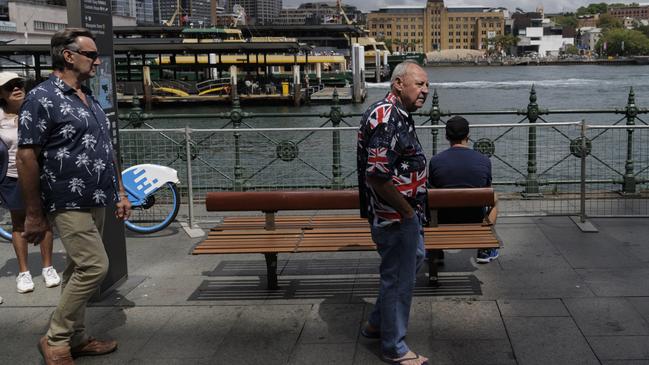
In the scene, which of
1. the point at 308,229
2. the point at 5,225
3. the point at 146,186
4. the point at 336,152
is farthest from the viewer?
the point at 336,152

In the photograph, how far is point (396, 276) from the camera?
4203 mm

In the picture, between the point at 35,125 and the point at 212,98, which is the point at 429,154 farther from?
the point at 212,98

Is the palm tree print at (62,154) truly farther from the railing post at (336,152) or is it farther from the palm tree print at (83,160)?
the railing post at (336,152)

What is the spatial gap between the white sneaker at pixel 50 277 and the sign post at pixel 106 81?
0.54 meters

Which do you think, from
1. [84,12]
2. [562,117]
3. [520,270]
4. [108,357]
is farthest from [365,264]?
[562,117]

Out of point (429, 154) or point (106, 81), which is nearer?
point (106, 81)

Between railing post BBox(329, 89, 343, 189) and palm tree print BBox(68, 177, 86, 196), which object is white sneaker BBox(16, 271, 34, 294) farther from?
railing post BBox(329, 89, 343, 189)

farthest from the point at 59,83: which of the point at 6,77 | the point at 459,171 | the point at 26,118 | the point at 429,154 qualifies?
the point at 429,154

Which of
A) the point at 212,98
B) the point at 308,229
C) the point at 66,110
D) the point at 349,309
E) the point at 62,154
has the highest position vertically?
the point at 66,110

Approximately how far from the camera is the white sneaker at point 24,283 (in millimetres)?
6016

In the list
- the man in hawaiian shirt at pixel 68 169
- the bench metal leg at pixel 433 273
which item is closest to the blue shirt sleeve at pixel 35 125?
the man in hawaiian shirt at pixel 68 169

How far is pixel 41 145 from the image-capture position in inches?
162

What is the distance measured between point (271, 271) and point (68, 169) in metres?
2.10

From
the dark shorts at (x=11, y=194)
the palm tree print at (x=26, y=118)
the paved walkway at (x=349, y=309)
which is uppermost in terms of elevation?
the palm tree print at (x=26, y=118)
